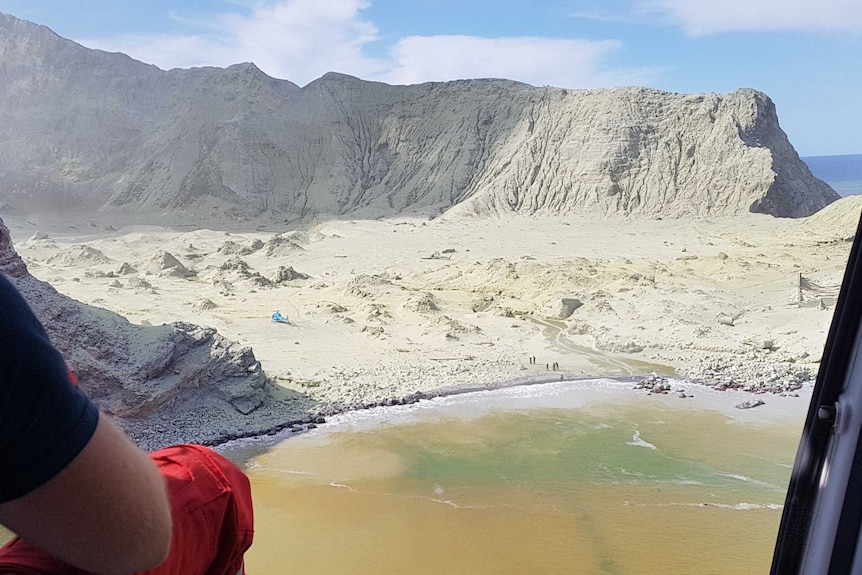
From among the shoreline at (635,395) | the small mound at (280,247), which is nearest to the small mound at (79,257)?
the small mound at (280,247)

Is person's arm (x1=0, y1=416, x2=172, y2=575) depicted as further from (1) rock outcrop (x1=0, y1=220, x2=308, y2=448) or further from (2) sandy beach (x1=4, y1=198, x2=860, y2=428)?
(2) sandy beach (x1=4, y1=198, x2=860, y2=428)

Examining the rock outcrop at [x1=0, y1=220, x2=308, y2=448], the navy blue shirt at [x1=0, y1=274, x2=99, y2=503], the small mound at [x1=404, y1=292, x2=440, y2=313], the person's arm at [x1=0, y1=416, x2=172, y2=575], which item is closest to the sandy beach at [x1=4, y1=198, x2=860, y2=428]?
the small mound at [x1=404, y1=292, x2=440, y2=313]

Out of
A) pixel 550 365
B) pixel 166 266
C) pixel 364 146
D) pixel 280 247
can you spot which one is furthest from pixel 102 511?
pixel 364 146

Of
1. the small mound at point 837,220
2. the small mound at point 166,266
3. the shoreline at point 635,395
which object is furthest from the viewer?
the small mound at point 837,220

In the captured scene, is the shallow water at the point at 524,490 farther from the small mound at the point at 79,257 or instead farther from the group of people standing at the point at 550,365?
the small mound at the point at 79,257

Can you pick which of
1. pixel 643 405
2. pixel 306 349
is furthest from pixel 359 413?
pixel 643 405

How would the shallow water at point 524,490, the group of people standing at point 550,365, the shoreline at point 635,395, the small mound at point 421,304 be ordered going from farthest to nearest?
the small mound at point 421,304 → the group of people standing at point 550,365 → the shoreline at point 635,395 → the shallow water at point 524,490
